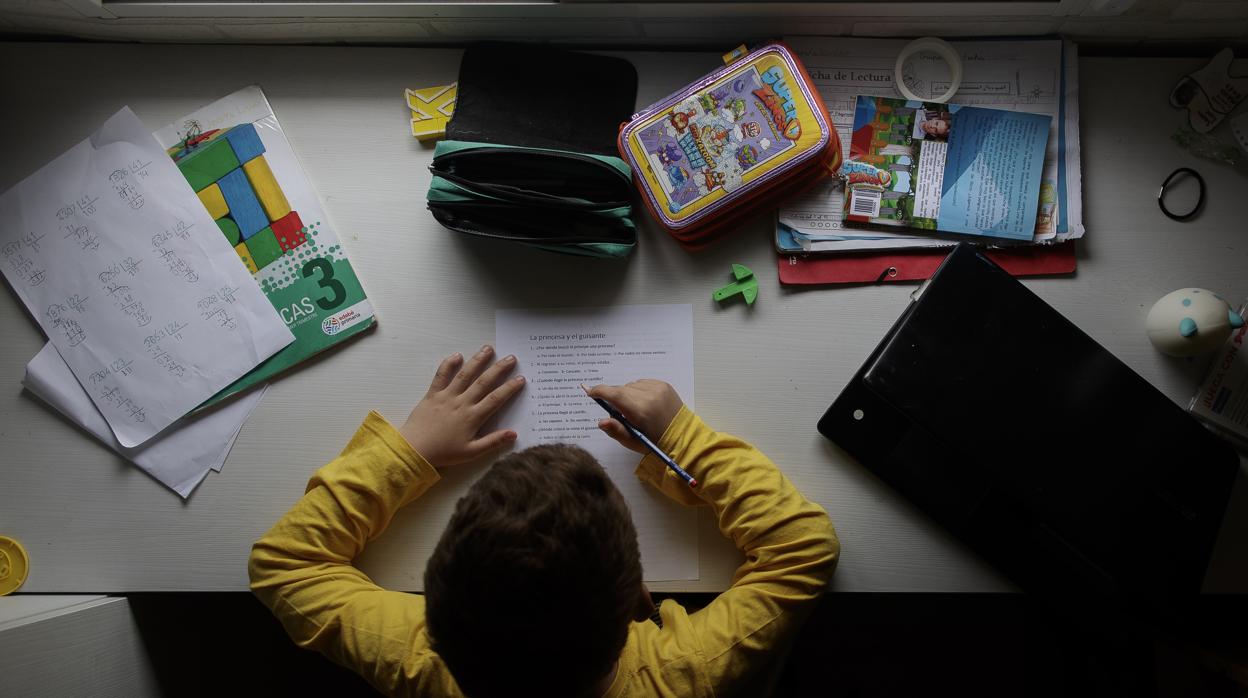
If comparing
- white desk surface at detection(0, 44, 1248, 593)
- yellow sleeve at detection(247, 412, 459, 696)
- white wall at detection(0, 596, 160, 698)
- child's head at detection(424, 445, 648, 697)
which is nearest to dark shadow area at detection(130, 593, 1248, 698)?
white wall at detection(0, 596, 160, 698)

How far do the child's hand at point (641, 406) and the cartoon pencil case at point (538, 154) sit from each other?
6.3 inches

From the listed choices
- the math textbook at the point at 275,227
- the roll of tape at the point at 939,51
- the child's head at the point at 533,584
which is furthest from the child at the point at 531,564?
the roll of tape at the point at 939,51

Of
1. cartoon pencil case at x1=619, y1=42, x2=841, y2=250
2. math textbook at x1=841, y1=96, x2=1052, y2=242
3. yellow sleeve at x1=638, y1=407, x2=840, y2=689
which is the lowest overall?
yellow sleeve at x1=638, y1=407, x2=840, y2=689

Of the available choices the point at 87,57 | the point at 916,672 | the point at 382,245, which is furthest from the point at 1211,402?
the point at 87,57

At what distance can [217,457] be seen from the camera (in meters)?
0.88

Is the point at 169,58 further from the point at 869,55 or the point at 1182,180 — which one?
the point at 1182,180

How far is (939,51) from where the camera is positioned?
91 cm

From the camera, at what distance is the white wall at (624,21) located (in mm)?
857

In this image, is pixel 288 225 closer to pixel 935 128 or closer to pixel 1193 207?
pixel 935 128

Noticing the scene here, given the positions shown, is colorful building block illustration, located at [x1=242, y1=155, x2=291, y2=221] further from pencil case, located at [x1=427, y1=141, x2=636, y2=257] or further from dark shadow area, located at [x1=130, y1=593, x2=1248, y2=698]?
dark shadow area, located at [x1=130, y1=593, x2=1248, y2=698]

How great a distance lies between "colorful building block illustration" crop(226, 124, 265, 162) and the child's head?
0.56 meters

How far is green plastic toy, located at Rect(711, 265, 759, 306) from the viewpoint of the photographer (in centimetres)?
88

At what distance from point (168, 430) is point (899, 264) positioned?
2.96 ft

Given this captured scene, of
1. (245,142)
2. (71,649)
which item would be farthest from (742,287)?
(71,649)
